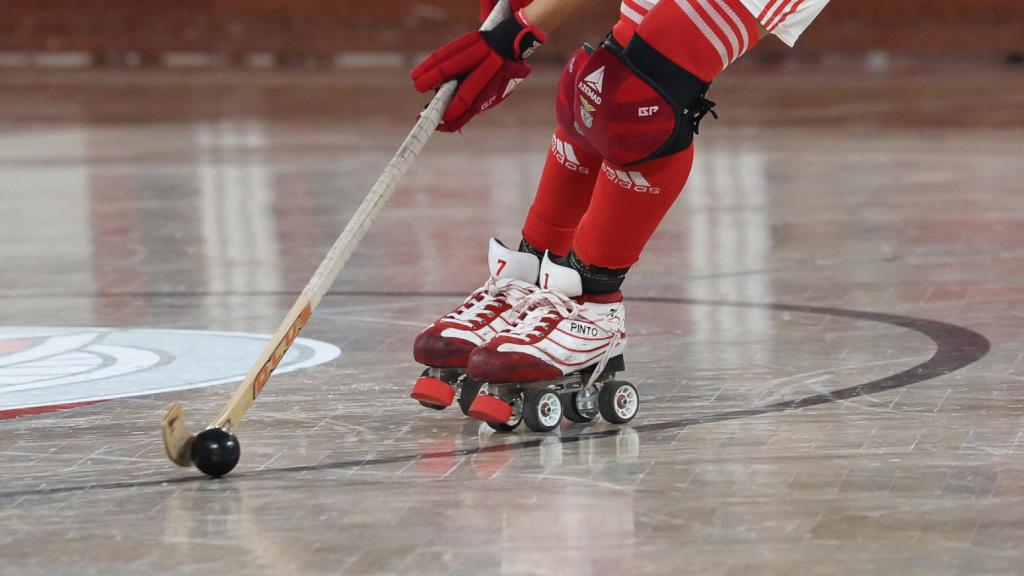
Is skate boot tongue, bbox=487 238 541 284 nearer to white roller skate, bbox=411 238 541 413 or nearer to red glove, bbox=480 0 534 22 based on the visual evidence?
white roller skate, bbox=411 238 541 413

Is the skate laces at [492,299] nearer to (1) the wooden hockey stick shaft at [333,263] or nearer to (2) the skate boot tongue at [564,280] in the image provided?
(2) the skate boot tongue at [564,280]

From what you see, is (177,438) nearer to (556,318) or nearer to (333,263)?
(333,263)

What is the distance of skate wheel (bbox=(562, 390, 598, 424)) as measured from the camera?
3.17 m

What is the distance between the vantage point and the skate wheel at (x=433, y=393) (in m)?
3.18

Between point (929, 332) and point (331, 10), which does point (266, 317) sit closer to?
point (929, 332)

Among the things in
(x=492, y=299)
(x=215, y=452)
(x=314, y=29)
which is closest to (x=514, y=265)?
(x=492, y=299)

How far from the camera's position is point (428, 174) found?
9.02 metres

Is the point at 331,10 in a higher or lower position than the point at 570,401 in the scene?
higher

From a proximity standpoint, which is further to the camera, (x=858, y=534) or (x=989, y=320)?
(x=989, y=320)

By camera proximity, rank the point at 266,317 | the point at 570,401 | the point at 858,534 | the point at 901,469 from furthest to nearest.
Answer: the point at 266,317
the point at 570,401
the point at 901,469
the point at 858,534

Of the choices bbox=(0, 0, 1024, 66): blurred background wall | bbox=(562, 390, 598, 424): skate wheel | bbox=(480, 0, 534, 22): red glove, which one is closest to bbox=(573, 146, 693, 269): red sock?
bbox=(562, 390, 598, 424): skate wheel

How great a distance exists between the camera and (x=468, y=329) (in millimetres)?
3289

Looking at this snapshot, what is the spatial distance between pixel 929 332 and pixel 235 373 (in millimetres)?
1466

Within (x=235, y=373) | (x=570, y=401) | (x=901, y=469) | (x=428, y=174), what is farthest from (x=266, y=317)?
(x=428, y=174)
